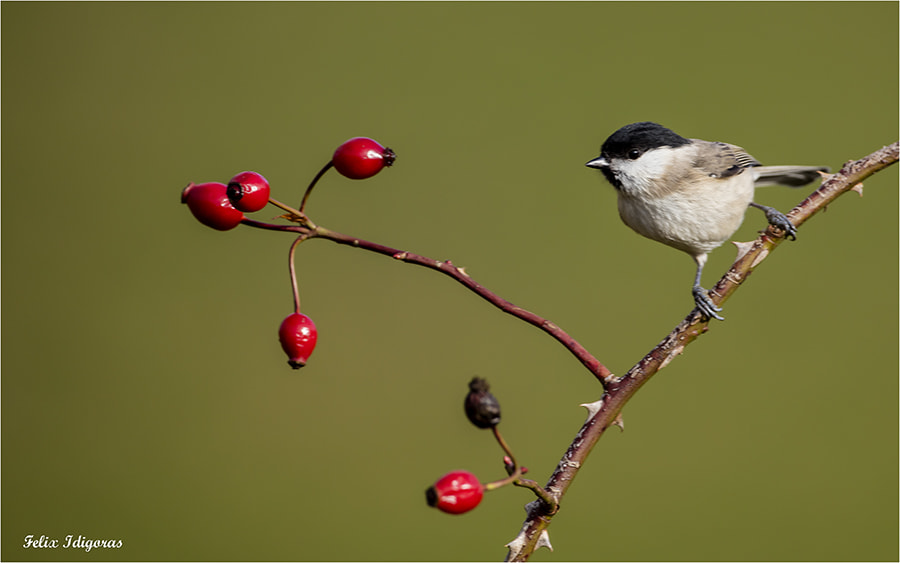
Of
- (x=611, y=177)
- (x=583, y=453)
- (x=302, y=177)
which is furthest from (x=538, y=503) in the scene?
(x=302, y=177)

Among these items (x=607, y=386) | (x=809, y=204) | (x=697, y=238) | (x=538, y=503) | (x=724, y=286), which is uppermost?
(x=697, y=238)

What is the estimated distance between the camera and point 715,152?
7.29 feet

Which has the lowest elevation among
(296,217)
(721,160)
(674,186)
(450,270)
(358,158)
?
(450,270)

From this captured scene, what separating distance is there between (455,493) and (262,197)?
0.57 meters

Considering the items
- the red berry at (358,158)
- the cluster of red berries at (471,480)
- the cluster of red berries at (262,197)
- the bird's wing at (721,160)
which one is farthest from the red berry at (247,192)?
the bird's wing at (721,160)

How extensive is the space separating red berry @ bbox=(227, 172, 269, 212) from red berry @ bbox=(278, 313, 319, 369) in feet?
0.65

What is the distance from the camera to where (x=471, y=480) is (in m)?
0.90

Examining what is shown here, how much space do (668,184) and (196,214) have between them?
1.39m

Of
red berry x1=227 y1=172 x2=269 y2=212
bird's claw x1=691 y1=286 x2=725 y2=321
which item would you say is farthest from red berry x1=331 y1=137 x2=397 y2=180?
bird's claw x1=691 y1=286 x2=725 y2=321

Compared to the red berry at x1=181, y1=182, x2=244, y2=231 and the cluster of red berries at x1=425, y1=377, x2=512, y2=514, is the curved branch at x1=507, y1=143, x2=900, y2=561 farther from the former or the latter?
the red berry at x1=181, y1=182, x2=244, y2=231

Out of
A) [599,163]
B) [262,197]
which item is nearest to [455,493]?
[262,197]

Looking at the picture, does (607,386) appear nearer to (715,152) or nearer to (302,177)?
(715,152)

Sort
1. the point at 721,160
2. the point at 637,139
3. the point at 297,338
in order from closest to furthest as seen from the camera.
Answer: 1. the point at 297,338
2. the point at 637,139
3. the point at 721,160

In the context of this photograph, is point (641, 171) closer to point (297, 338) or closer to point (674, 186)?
point (674, 186)
